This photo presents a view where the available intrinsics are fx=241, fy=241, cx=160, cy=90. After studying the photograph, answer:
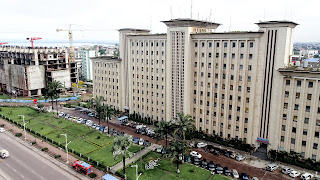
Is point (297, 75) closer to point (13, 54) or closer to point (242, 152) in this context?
point (242, 152)

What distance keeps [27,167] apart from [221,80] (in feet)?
209

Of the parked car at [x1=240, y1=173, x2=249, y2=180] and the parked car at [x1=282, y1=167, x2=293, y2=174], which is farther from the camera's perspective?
the parked car at [x1=282, y1=167, x2=293, y2=174]

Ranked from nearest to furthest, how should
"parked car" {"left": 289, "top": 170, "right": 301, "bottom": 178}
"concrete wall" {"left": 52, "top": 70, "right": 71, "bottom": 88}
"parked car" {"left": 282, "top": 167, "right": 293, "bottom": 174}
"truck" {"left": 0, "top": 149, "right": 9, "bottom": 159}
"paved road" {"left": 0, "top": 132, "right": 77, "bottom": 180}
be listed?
1. "parked car" {"left": 289, "top": 170, "right": 301, "bottom": 178}
2. "parked car" {"left": 282, "top": 167, "right": 293, "bottom": 174}
3. "paved road" {"left": 0, "top": 132, "right": 77, "bottom": 180}
4. "truck" {"left": 0, "top": 149, "right": 9, "bottom": 159}
5. "concrete wall" {"left": 52, "top": 70, "right": 71, "bottom": 88}

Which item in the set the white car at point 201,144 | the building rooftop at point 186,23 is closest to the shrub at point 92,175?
the white car at point 201,144

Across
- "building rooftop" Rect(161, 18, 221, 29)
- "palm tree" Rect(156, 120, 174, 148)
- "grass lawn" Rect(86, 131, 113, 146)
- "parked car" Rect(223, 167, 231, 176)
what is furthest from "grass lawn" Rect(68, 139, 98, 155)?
"building rooftop" Rect(161, 18, 221, 29)

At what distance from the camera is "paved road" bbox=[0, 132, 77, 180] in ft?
206

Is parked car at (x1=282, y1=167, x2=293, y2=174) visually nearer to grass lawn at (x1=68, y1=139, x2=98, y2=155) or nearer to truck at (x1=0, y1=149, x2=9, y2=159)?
grass lawn at (x1=68, y1=139, x2=98, y2=155)

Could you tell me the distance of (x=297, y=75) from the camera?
65.1m

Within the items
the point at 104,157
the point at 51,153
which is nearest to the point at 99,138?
the point at 104,157

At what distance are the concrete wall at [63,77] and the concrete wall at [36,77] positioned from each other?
7476 mm

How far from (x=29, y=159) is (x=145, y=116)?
150 ft

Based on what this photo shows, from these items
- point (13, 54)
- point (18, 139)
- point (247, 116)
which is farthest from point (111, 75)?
point (13, 54)

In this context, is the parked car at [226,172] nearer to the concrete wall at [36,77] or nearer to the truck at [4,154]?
the truck at [4,154]

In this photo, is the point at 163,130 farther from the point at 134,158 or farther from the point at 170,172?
the point at 170,172
